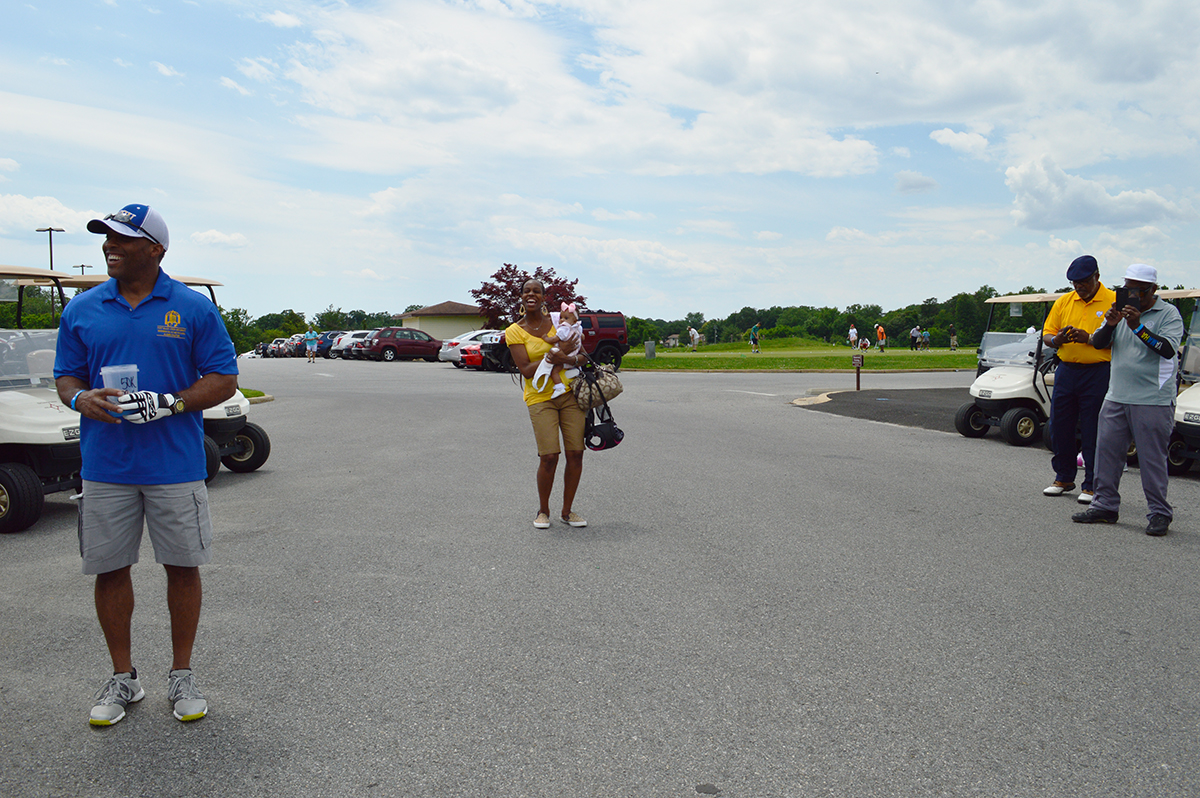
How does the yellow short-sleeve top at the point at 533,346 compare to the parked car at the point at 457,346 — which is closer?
the yellow short-sleeve top at the point at 533,346

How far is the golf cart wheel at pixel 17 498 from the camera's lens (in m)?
6.79

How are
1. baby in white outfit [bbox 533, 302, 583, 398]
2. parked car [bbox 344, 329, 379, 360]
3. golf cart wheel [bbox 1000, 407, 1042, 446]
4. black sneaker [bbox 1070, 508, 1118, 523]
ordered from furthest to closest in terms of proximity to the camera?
parked car [bbox 344, 329, 379, 360] → golf cart wheel [bbox 1000, 407, 1042, 446] → black sneaker [bbox 1070, 508, 1118, 523] → baby in white outfit [bbox 533, 302, 583, 398]

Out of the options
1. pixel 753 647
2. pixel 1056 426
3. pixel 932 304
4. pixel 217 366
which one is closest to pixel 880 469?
pixel 1056 426

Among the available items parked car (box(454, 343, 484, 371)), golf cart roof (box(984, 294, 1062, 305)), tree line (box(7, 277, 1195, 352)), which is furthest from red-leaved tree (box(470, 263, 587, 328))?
golf cart roof (box(984, 294, 1062, 305))

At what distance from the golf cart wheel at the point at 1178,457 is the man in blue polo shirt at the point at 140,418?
9181mm

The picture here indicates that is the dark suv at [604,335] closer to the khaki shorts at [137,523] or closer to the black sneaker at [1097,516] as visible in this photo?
the black sneaker at [1097,516]

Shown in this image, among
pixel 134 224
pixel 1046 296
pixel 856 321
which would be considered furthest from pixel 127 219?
pixel 856 321

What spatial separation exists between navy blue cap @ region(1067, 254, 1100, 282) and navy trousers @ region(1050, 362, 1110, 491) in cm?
72

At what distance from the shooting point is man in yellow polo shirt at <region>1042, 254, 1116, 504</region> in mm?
7609

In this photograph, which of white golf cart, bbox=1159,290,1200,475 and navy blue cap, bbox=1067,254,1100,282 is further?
white golf cart, bbox=1159,290,1200,475

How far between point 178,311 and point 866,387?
2102 cm

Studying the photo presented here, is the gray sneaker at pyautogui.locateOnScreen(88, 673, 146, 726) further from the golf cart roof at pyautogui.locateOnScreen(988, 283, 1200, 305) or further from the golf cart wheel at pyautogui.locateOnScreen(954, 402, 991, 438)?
the golf cart wheel at pyautogui.locateOnScreen(954, 402, 991, 438)

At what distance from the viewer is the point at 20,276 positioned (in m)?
8.41

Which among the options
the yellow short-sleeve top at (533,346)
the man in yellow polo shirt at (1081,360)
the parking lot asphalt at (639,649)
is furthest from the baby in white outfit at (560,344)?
the man in yellow polo shirt at (1081,360)
